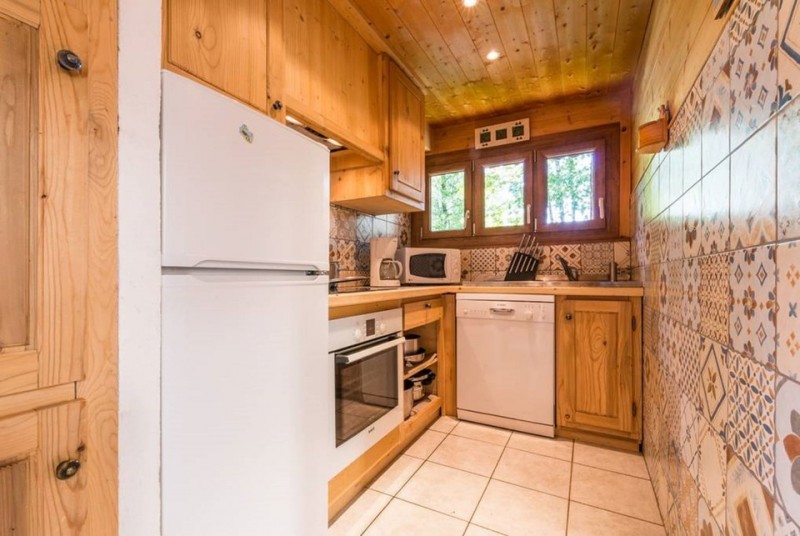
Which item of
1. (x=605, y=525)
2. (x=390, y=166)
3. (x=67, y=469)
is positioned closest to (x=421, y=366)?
(x=605, y=525)

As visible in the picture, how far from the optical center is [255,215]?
2.83ft

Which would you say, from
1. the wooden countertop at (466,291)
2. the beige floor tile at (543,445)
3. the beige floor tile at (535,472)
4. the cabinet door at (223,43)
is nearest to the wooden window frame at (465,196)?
the wooden countertop at (466,291)

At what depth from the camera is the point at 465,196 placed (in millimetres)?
3010

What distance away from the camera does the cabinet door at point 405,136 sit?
82.2 inches

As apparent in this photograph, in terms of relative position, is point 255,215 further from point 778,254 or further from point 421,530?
point 421,530

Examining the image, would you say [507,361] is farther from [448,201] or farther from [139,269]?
[139,269]

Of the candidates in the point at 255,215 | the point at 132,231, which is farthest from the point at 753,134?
the point at 132,231

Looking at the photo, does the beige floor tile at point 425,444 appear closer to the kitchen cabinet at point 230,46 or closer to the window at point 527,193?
the window at point 527,193

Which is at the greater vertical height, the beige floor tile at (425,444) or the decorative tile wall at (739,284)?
the decorative tile wall at (739,284)

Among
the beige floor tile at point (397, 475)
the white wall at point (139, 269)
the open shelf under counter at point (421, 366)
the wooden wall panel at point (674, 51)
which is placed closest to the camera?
the white wall at point (139, 269)

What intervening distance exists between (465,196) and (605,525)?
2384mm

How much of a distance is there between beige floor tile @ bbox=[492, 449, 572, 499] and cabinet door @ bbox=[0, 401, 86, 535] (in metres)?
1.62

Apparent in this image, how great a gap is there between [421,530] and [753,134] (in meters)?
1.55

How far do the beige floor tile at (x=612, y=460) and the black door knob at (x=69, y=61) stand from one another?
234 centimetres
